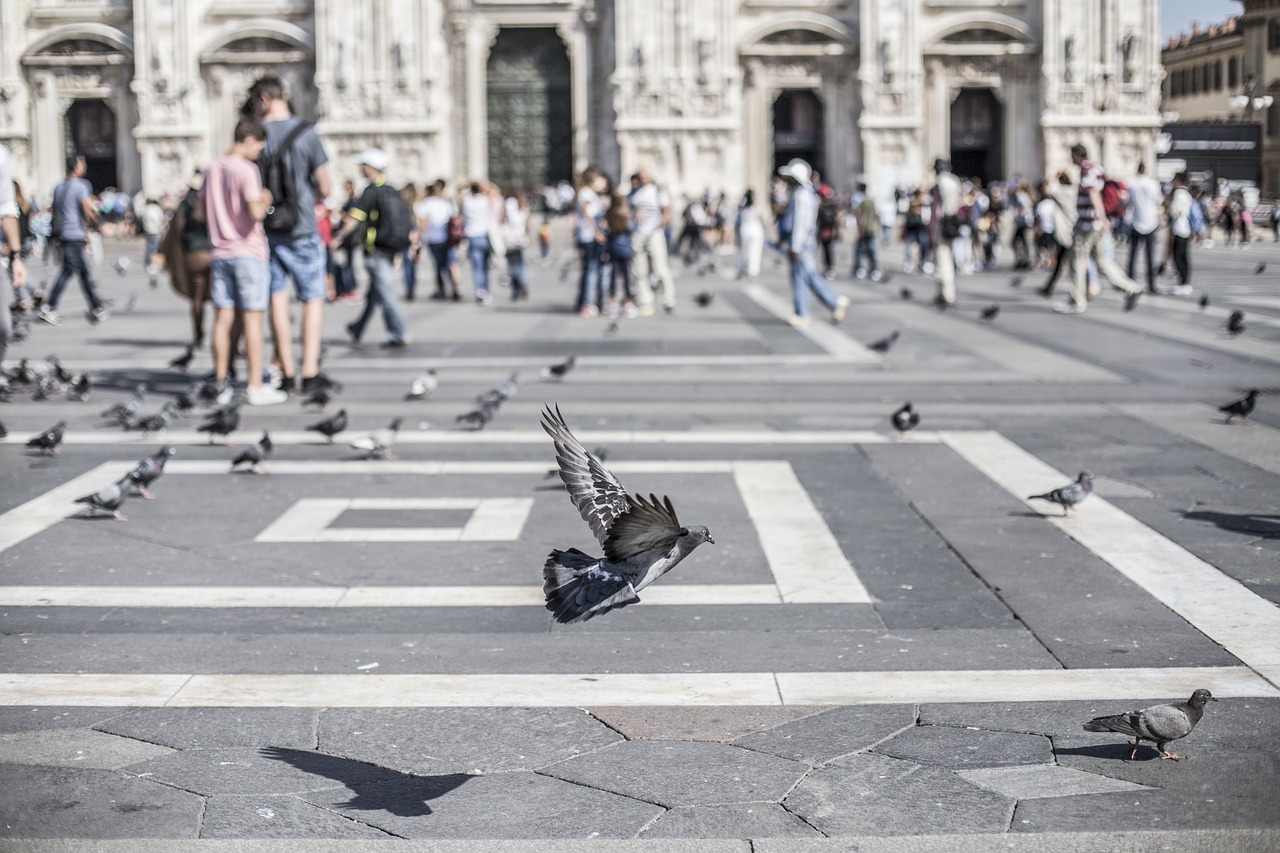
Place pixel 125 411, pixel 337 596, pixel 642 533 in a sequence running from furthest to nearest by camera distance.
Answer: pixel 125 411, pixel 337 596, pixel 642 533

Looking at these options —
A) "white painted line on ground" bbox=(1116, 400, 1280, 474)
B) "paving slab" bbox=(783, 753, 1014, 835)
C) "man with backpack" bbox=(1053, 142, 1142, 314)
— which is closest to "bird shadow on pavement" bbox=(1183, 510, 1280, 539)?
"white painted line on ground" bbox=(1116, 400, 1280, 474)

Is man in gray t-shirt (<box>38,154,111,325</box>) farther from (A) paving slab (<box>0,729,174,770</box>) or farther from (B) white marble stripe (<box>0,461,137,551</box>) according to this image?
(A) paving slab (<box>0,729,174,770</box>)

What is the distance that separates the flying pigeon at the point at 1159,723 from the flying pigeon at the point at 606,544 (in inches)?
45.9

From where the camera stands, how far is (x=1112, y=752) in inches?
171

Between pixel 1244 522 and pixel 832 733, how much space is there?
340cm

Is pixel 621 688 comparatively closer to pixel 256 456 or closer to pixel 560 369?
pixel 256 456

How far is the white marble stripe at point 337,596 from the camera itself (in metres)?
5.98

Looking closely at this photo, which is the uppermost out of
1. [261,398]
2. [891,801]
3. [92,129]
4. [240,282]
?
[92,129]

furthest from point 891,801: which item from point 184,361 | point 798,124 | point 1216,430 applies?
point 798,124

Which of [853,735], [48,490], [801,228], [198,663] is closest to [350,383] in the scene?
[48,490]

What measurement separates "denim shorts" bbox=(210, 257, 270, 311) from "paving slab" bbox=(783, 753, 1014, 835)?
761 centimetres

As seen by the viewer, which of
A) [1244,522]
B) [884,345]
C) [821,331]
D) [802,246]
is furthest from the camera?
[802,246]

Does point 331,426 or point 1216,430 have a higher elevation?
point 331,426

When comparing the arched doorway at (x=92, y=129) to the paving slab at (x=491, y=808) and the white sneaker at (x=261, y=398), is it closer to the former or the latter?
the white sneaker at (x=261, y=398)
